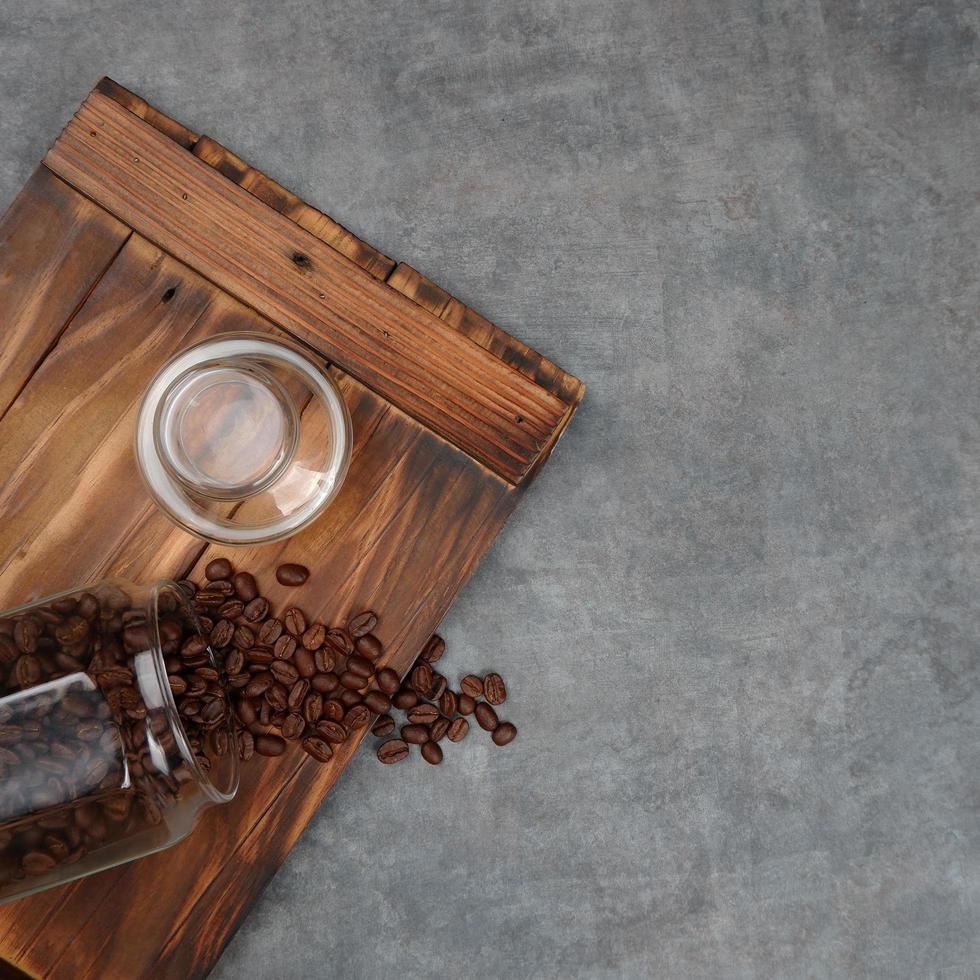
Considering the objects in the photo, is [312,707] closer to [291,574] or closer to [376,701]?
[376,701]

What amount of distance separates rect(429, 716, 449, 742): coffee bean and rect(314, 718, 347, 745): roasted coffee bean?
0.62 feet

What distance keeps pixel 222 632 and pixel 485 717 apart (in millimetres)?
519

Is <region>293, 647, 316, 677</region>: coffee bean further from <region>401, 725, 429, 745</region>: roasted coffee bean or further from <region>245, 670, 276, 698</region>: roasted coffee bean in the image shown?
<region>401, 725, 429, 745</region>: roasted coffee bean

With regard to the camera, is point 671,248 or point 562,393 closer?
point 562,393

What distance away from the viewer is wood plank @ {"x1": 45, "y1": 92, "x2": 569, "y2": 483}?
1434 millimetres

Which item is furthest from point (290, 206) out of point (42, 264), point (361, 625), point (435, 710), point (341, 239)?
point (435, 710)

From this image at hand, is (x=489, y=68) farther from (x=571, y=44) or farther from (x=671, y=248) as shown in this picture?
(x=671, y=248)

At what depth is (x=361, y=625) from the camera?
1.46m

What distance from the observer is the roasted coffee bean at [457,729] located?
1607 millimetres

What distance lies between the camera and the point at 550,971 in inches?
64.5

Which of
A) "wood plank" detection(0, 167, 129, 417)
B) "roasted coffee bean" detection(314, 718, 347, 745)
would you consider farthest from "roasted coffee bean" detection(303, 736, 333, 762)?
"wood plank" detection(0, 167, 129, 417)

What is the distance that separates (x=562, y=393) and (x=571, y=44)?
28.2 inches

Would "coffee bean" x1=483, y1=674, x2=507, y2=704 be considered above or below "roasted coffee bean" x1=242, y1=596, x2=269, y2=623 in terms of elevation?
above

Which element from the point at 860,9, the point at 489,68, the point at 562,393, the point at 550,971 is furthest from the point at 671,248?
the point at 550,971
